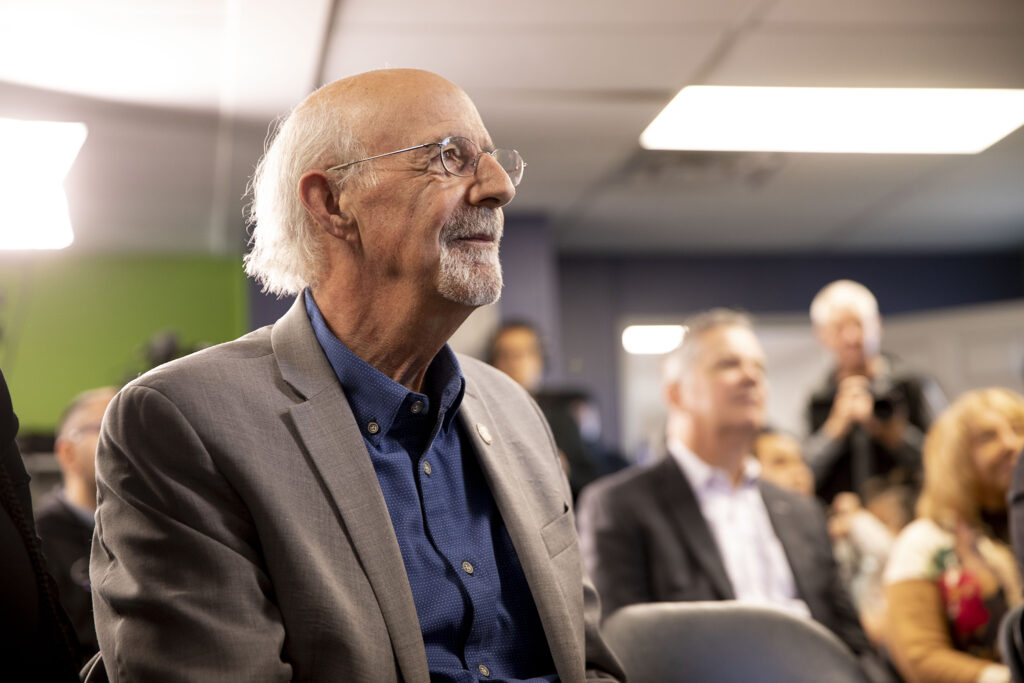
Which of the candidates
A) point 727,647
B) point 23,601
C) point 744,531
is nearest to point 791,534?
point 744,531

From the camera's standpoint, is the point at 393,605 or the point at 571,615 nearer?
the point at 393,605

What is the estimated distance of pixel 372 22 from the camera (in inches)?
126

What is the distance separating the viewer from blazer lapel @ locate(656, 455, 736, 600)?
236cm

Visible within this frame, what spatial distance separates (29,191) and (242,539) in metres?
2.26

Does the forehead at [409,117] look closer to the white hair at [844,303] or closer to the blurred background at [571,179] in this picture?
the blurred background at [571,179]

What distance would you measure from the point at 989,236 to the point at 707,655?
573 centimetres

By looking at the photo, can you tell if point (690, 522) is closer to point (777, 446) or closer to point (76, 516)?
point (777, 446)

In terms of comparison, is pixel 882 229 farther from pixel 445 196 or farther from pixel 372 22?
pixel 445 196

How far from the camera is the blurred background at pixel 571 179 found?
3219mm

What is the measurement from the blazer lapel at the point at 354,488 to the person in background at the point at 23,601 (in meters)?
0.30

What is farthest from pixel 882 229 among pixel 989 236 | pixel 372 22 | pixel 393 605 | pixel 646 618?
pixel 393 605

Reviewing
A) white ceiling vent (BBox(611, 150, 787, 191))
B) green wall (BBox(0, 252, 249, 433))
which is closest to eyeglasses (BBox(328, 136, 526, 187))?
white ceiling vent (BBox(611, 150, 787, 191))

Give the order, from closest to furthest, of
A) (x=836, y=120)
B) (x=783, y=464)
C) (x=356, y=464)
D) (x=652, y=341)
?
(x=356, y=464) < (x=783, y=464) < (x=836, y=120) < (x=652, y=341)

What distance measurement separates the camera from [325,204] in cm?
138
